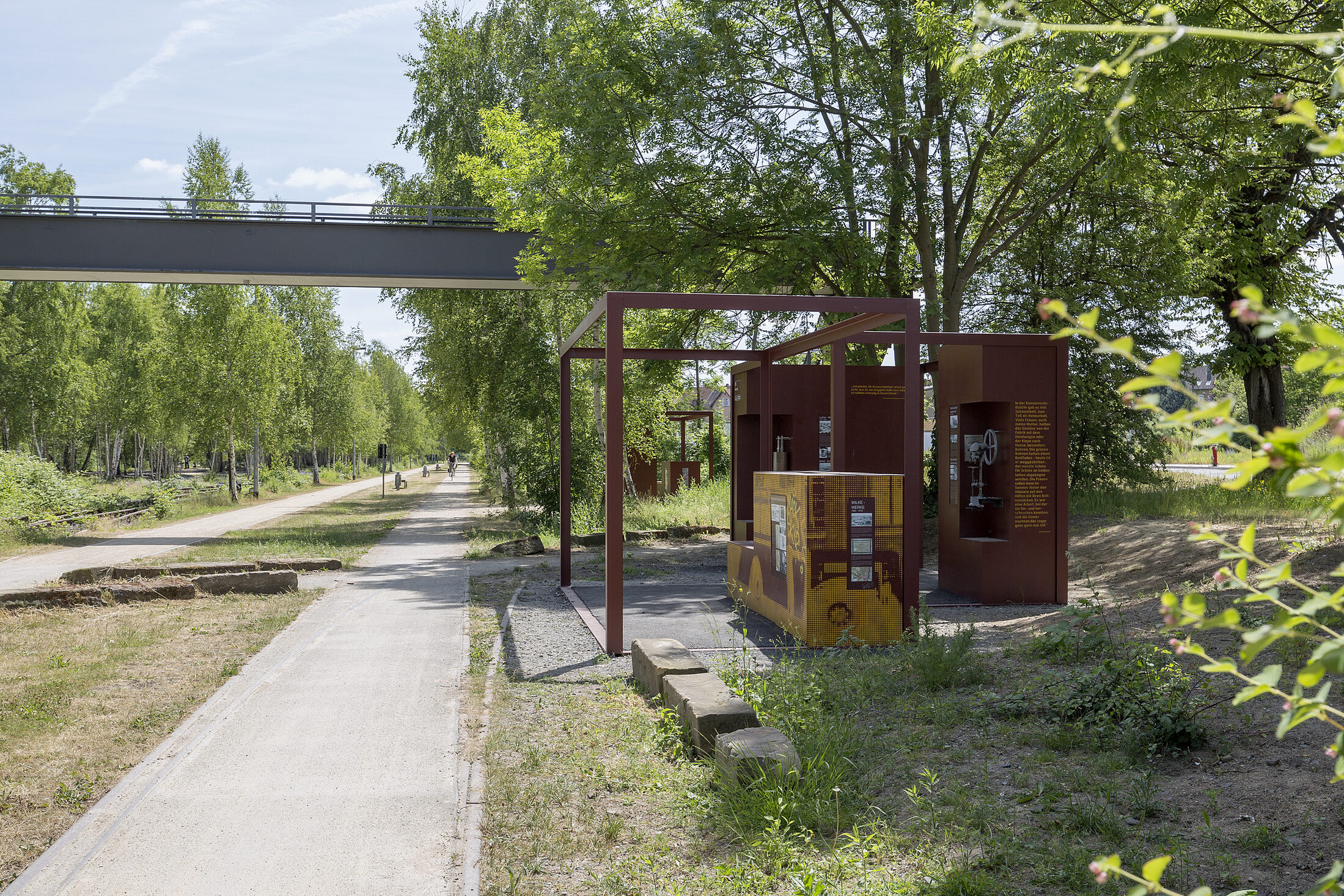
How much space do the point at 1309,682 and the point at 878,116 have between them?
15.4 meters

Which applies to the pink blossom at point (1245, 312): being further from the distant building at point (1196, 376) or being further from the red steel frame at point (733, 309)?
the distant building at point (1196, 376)

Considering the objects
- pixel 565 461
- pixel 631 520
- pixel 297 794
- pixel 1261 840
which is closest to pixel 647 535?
pixel 631 520

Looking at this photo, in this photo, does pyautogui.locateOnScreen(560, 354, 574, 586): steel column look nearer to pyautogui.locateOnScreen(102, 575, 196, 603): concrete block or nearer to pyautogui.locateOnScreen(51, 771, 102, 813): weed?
pyautogui.locateOnScreen(102, 575, 196, 603): concrete block

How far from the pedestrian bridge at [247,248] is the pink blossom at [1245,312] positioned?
18.8 metres

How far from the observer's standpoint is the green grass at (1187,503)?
13.5 meters

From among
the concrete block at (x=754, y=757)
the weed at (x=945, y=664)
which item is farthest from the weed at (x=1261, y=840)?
the weed at (x=945, y=664)

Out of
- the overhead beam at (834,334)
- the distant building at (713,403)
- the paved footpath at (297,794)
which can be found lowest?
the paved footpath at (297,794)

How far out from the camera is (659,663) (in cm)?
674

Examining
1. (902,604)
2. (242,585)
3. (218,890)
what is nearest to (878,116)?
(902,604)

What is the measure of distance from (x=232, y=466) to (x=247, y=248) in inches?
753

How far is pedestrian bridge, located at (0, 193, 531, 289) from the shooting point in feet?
63.1

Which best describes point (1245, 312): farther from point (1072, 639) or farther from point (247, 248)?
point (247, 248)

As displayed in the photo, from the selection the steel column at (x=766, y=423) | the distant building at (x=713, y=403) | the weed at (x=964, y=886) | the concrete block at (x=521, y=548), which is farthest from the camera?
the distant building at (x=713, y=403)

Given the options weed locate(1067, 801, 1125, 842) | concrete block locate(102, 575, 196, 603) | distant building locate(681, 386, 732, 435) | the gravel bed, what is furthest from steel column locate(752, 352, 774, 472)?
distant building locate(681, 386, 732, 435)
